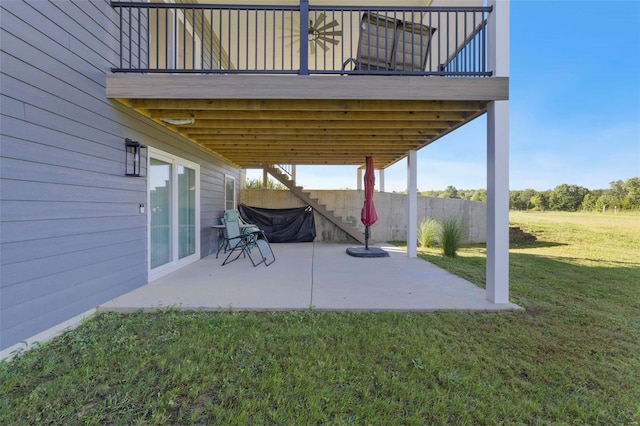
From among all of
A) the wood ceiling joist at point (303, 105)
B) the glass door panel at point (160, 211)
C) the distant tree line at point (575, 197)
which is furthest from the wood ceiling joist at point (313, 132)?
the distant tree line at point (575, 197)

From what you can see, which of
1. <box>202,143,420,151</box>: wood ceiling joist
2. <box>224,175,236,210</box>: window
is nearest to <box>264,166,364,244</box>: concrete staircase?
<box>224,175,236,210</box>: window

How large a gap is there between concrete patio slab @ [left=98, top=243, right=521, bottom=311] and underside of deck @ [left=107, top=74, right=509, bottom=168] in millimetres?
2191

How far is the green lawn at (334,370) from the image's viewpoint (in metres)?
1.59

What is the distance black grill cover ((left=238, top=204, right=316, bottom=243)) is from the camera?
8.70 meters

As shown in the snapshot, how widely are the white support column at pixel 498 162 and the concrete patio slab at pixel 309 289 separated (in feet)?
1.20

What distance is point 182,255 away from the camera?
202 inches

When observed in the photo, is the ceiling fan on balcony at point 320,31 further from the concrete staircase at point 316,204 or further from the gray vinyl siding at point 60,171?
the concrete staircase at point 316,204

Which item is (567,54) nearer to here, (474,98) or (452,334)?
(474,98)

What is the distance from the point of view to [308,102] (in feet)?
11.4

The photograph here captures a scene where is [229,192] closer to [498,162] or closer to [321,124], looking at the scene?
[321,124]

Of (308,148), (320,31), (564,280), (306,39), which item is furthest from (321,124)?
(564,280)

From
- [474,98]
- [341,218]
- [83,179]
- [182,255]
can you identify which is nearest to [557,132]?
[341,218]

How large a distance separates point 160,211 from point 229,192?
153 inches

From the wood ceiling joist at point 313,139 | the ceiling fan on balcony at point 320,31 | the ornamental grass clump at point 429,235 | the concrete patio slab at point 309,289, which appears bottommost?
the concrete patio slab at point 309,289
